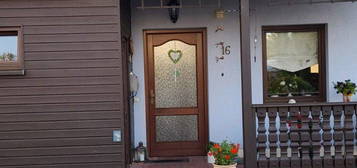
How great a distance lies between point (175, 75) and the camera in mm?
7074

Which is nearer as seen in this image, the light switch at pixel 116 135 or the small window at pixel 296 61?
the light switch at pixel 116 135

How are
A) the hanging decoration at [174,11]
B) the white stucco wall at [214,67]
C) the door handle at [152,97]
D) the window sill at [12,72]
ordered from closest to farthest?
the window sill at [12,72] < the hanging decoration at [174,11] < the white stucco wall at [214,67] < the door handle at [152,97]

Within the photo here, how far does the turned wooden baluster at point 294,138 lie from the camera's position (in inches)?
212

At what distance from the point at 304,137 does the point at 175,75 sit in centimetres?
249

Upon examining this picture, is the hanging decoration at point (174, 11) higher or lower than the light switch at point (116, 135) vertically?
higher

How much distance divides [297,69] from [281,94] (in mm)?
486

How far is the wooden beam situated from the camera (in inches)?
207

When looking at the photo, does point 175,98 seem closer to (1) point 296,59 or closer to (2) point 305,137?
(1) point 296,59

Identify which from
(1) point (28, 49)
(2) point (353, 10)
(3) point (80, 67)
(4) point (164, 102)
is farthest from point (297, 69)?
(1) point (28, 49)

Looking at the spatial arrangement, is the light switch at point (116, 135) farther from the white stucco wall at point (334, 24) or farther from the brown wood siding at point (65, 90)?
the white stucco wall at point (334, 24)

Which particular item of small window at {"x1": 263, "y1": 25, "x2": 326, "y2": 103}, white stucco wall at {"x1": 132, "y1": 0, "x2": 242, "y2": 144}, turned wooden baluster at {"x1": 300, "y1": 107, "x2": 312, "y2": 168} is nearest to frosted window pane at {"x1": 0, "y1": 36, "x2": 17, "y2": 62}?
white stucco wall at {"x1": 132, "y1": 0, "x2": 242, "y2": 144}

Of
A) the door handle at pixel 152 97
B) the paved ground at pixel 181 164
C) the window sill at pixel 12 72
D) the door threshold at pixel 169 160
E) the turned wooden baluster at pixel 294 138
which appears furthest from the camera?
the door handle at pixel 152 97

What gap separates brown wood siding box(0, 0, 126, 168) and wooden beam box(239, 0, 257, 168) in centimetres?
154

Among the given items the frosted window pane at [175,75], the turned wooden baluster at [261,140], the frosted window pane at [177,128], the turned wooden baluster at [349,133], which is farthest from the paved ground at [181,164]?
the turned wooden baluster at [349,133]
